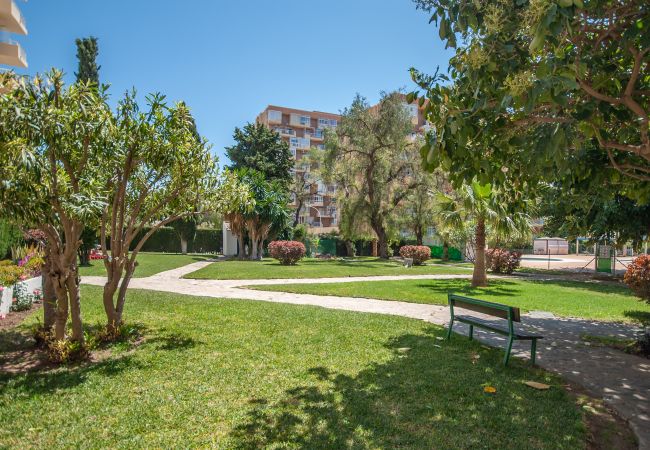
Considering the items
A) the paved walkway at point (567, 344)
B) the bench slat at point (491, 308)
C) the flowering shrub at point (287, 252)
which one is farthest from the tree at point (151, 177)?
the flowering shrub at point (287, 252)

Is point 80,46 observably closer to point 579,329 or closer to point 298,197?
point 298,197

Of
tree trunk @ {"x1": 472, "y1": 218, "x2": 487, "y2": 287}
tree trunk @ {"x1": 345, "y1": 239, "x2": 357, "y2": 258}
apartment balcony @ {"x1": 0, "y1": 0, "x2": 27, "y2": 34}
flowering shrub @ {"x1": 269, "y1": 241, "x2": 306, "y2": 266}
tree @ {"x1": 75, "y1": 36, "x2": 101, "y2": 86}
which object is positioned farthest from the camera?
tree trunk @ {"x1": 345, "y1": 239, "x2": 357, "y2": 258}

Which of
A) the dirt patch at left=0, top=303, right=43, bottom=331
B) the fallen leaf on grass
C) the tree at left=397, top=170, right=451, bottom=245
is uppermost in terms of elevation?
the tree at left=397, top=170, right=451, bottom=245

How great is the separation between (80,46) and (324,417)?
132 feet

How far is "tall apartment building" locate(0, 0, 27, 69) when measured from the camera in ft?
95.3

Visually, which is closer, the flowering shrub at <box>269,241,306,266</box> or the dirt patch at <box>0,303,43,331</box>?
the dirt patch at <box>0,303,43,331</box>

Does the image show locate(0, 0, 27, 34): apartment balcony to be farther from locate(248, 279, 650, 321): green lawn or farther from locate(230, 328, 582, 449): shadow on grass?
locate(230, 328, 582, 449): shadow on grass

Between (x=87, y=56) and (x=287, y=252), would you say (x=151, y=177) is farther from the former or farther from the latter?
(x=87, y=56)

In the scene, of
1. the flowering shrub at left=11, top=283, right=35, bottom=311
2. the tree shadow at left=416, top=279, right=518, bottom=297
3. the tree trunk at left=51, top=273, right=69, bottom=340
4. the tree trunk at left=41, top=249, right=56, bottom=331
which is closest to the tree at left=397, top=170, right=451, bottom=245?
the tree shadow at left=416, top=279, right=518, bottom=297

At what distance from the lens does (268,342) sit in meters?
6.59

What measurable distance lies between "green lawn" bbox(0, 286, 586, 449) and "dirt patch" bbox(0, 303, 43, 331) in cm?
72

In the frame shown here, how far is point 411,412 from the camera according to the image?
402 cm

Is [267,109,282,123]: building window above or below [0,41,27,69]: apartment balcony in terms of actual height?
above

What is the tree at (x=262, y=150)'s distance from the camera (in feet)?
134
